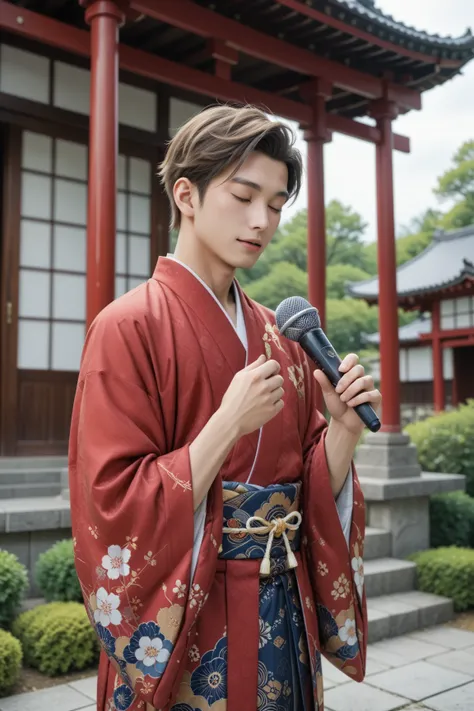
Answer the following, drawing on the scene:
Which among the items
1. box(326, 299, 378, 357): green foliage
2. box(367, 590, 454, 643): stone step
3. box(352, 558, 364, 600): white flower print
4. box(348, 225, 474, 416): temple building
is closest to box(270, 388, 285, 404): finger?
box(352, 558, 364, 600): white flower print

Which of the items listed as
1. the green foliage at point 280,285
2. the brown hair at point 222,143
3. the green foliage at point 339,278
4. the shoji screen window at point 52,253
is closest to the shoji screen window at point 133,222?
the shoji screen window at point 52,253

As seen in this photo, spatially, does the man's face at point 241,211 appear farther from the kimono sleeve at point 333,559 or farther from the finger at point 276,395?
the kimono sleeve at point 333,559

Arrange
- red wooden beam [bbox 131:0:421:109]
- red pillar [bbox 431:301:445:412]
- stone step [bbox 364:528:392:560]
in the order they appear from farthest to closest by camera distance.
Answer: red pillar [bbox 431:301:445:412]
stone step [bbox 364:528:392:560]
red wooden beam [bbox 131:0:421:109]

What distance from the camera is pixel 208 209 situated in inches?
69.1

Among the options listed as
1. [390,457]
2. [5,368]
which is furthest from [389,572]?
[5,368]

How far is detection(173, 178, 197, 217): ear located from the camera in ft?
5.90

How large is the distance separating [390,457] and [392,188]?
2.92 meters

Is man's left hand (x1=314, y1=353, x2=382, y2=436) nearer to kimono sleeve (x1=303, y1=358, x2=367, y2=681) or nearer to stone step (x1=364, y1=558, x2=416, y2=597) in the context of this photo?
kimono sleeve (x1=303, y1=358, x2=367, y2=681)

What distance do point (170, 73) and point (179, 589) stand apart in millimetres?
5678

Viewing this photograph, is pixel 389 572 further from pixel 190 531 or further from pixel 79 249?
pixel 190 531

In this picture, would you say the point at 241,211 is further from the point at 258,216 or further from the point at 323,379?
the point at 323,379

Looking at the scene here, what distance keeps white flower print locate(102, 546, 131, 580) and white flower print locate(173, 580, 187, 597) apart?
0.36ft

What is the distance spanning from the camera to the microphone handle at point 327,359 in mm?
1631

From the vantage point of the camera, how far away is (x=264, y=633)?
169 cm
